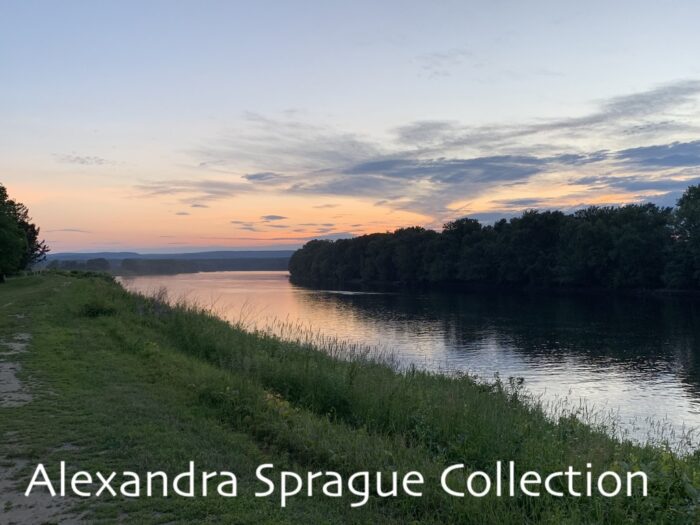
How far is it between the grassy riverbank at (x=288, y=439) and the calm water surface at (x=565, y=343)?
9.16 meters

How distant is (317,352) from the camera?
13.2 m

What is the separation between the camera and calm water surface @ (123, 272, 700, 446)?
18.7 meters

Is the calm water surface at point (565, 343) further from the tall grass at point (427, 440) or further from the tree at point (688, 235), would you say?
the tall grass at point (427, 440)

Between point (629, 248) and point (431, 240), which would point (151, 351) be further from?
point (431, 240)

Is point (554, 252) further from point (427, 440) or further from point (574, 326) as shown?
point (427, 440)

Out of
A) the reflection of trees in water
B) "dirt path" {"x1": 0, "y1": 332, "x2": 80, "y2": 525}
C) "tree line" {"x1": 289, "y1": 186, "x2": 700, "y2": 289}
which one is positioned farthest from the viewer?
"tree line" {"x1": 289, "y1": 186, "x2": 700, "y2": 289}

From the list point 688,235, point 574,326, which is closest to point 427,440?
point 574,326

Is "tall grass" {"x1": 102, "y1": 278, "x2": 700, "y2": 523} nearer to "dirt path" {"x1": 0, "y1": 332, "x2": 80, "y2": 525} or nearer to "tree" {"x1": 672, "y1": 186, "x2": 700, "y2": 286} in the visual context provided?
"dirt path" {"x1": 0, "y1": 332, "x2": 80, "y2": 525}

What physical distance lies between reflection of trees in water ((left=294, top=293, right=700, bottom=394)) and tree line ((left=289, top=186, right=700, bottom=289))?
7231mm

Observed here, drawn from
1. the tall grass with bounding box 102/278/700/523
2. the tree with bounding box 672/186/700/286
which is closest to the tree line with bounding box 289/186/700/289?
the tree with bounding box 672/186/700/286

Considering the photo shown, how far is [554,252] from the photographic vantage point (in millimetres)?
77188

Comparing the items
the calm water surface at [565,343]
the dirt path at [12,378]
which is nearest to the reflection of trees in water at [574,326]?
the calm water surface at [565,343]

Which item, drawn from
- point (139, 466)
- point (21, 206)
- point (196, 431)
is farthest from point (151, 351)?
point (21, 206)

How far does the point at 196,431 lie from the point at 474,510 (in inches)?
149
